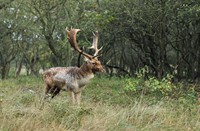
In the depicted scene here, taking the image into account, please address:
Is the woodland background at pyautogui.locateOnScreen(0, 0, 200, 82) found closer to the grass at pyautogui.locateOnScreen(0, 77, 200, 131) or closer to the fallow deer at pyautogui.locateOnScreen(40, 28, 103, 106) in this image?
the fallow deer at pyautogui.locateOnScreen(40, 28, 103, 106)

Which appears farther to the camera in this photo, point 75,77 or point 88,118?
point 75,77

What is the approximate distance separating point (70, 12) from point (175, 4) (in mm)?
9428

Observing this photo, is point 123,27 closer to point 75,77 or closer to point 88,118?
point 75,77

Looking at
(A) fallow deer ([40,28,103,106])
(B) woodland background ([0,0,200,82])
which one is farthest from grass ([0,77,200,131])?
(B) woodland background ([0,0,200,82])

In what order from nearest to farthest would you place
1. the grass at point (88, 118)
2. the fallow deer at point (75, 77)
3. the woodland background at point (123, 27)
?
the grass at point (88, 118) < the fallow deer at point (75, 77) < the woodland background at point (123, 27)

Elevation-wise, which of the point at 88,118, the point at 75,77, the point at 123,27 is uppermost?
the point at 123,27

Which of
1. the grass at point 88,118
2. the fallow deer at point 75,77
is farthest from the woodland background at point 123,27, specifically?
the grass at point 88,118

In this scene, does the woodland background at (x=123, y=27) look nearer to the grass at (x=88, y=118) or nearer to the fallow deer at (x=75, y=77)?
the fallow deer at (x=75, y=77)

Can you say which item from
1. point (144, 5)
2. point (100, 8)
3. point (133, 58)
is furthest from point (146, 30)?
point (133, 58)

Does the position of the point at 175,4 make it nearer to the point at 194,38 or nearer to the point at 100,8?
the point at 100,8

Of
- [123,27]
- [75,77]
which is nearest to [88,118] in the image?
[75,77]

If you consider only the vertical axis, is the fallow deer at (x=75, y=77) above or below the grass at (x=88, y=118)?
above

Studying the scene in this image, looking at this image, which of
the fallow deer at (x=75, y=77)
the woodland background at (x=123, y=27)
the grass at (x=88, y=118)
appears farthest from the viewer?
the woodland background at (x=123, y=27)

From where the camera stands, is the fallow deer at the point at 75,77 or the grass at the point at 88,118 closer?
the grass at the point at 88,118
